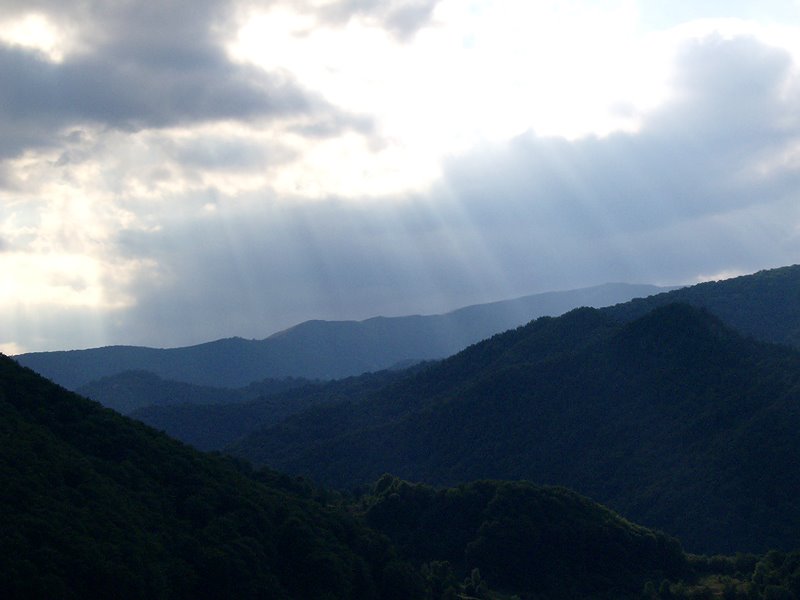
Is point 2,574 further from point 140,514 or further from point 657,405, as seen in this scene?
point 657,405

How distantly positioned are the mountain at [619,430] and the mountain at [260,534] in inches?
1053

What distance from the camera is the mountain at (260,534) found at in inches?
1350

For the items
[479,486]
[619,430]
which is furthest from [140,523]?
[619,430]

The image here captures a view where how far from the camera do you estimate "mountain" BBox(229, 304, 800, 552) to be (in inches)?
3356

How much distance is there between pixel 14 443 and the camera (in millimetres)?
39500

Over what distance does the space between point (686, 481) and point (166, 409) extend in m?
134

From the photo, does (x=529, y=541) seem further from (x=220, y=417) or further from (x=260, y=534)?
(x=220, y=417)

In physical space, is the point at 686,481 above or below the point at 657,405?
below

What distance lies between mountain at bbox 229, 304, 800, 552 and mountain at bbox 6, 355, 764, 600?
2675 centimetres

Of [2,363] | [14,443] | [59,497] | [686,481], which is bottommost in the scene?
[686,481]

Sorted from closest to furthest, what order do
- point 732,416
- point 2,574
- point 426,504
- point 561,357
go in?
point 2,574
point 426,504
point 732,416
point 561,357

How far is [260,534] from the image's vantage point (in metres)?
45.5

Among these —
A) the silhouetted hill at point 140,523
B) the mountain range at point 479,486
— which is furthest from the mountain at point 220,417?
the silhouetted hill at point 140,523

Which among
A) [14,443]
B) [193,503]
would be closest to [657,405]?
[193,503]
